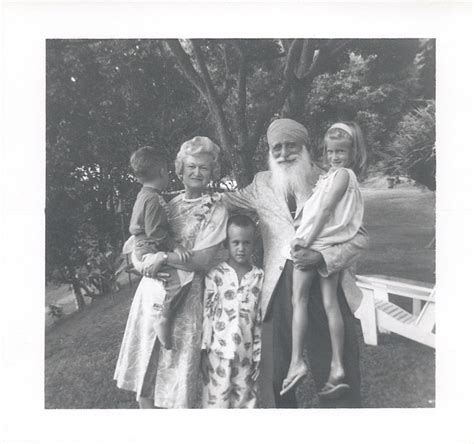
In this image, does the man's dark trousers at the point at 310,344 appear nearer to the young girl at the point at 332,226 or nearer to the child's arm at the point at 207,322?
the young girl at the point at 332,226

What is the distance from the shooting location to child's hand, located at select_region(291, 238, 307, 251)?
11.2 feet

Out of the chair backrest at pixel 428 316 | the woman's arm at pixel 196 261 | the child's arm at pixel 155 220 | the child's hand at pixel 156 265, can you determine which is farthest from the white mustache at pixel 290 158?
the chair backrest at pixel 428 316

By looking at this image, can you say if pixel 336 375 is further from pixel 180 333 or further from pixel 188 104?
pixel 188 104

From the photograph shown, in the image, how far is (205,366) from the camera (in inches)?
137

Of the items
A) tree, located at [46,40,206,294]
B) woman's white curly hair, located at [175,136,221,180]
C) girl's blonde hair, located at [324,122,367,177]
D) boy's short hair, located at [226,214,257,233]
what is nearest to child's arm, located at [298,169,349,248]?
girl's blonde hair, located at [324,122,367,177]

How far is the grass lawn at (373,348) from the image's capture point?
11.4 ft

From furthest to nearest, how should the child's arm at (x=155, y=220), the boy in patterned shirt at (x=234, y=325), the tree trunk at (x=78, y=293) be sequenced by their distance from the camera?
the tree trunk at (x=78, y=293), the boy in patterned shirt at (x=234, y=325), the child's arm at (x=155, y=220)

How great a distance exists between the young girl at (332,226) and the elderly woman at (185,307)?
0.52 metres

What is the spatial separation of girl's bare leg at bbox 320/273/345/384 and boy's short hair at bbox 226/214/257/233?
52 cm

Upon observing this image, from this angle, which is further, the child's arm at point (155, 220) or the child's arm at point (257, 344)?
the child's arm at point (257, 344)
